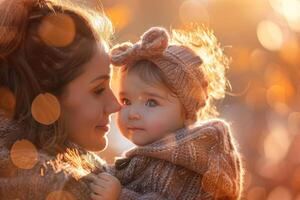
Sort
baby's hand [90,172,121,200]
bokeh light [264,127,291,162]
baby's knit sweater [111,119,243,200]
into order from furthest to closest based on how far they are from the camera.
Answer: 1. bokeh light [264,127,291,162]
2. baby's knit sweater [111,119,243,200]
3. baby's hand [90,172,121,200]

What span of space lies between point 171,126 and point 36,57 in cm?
81

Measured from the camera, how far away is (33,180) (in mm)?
3092

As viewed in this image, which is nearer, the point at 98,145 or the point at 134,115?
the point at 98,145

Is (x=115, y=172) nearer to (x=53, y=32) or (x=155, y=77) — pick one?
(x=155, y=77)

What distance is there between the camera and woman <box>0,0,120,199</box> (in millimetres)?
3285

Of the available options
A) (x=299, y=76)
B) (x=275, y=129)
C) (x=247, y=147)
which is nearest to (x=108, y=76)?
(x=247, y=147)

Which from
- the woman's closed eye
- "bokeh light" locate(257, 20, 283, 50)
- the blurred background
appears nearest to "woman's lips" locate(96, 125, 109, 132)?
the woman's closed eye

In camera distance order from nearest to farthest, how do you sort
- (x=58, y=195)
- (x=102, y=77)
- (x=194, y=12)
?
(x=58, y=195) < (x=102, y=77) < (x=194, y=12)

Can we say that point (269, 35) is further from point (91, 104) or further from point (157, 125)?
point (91, 104)

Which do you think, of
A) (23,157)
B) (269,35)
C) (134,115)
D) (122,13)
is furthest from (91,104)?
(122,13)

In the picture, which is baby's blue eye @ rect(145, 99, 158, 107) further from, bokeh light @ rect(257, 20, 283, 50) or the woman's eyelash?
bokeh light @ rect(257, 20, 283, 50)

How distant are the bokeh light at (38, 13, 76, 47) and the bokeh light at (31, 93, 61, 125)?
0.26m

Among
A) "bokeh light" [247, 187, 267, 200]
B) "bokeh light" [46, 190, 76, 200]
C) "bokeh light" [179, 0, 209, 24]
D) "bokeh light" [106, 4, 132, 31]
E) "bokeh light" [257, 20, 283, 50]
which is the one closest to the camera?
"bokeh light" [46, 190, 76, 200]

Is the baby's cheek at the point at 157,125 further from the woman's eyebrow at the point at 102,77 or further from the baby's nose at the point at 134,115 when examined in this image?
the woman's eyebrow at the point at 102,77
